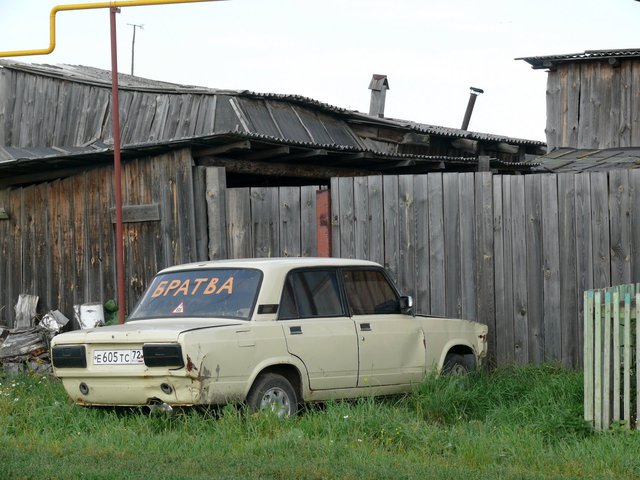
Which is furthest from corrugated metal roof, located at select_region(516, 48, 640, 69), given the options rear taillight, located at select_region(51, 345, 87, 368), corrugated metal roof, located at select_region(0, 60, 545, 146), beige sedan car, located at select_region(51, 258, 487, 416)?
rear taillight, located at select_region(51, 345, 87, 368)

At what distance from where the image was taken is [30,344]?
1456 cm

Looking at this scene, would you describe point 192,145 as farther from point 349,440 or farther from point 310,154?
point 349,440

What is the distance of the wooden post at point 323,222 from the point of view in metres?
12.8

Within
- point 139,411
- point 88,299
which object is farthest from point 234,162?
point 139,411

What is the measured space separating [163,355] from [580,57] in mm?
14328

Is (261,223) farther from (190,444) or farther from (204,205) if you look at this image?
(190,444)

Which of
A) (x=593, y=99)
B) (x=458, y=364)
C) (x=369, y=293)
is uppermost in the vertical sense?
(x=593, y=99)

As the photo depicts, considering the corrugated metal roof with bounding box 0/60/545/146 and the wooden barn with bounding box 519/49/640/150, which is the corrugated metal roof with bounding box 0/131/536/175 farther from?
the wooden barn with bounding box 519/49/640/150

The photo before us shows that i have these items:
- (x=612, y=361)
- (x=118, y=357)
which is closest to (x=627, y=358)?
(x=612, y=361)

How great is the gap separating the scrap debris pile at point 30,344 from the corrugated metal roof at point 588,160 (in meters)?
8.37

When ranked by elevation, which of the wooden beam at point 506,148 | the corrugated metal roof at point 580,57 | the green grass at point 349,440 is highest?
the corrugated metal roof at point 580,57

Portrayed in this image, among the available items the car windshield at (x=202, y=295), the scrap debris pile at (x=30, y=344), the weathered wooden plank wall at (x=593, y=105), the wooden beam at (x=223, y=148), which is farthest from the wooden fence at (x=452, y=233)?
the weathered wooden plank wall at (x=593, y=105)

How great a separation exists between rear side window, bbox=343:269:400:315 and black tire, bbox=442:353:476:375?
2.87 feet

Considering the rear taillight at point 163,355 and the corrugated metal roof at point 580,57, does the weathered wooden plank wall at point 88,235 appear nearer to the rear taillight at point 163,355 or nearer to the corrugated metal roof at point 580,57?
the rear taillight at point 163,355
